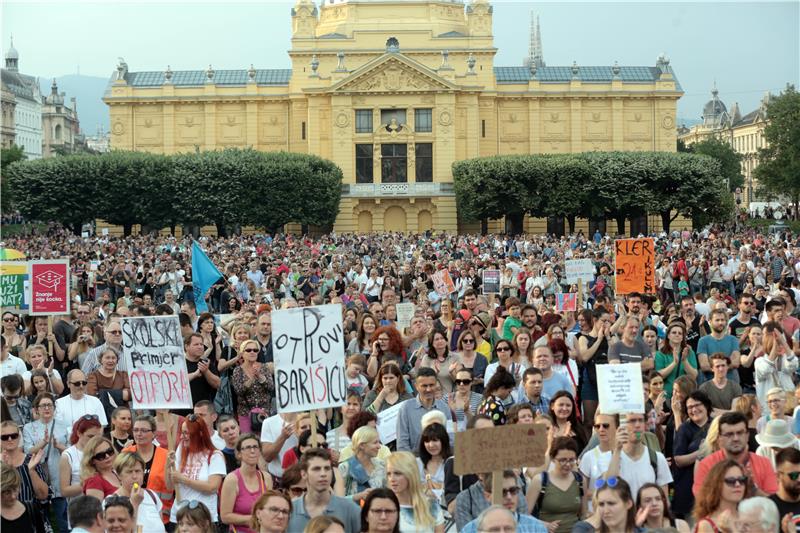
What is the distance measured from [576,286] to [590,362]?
7344mm

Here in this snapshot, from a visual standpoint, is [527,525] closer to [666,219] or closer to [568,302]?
[568,302]

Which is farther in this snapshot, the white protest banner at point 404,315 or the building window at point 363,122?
the building window at point 363,122

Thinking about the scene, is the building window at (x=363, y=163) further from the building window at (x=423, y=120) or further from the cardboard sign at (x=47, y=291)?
the cardboard sign at (x=47, y=291)

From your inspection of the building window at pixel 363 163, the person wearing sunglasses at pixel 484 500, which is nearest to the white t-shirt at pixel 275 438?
the person wearing sunglasses at pixel 484 500

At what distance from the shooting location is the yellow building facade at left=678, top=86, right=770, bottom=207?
5157 inches

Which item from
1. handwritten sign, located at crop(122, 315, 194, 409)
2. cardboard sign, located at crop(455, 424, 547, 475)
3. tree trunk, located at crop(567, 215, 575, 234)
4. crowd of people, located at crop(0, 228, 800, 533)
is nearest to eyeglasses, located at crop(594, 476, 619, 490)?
crowd of people, located at crop(0, 228, 800, 533)

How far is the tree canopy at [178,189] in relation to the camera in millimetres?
66750

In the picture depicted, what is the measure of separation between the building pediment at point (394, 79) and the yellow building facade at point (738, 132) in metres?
50.1

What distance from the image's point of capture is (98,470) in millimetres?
9930

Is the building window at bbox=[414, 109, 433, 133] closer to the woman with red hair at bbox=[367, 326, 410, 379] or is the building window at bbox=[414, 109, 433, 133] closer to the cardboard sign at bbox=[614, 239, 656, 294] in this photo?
the cardboard sign at bbox=[614, 239, 656, 294]

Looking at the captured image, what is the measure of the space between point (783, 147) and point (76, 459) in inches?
2575

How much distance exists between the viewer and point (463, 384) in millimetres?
12000

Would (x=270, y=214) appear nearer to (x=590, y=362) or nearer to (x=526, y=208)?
(x=526, y=208)

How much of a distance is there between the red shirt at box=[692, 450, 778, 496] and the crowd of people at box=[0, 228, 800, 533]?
0.01 metres
